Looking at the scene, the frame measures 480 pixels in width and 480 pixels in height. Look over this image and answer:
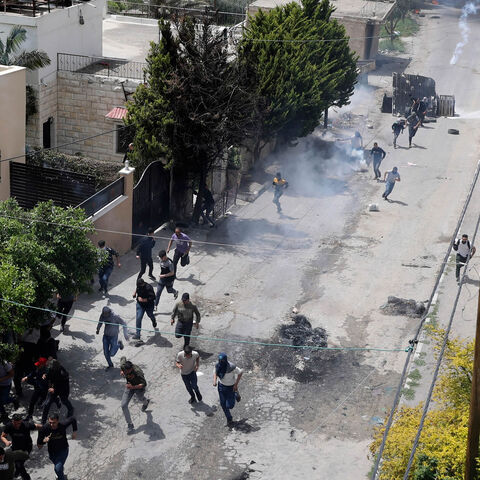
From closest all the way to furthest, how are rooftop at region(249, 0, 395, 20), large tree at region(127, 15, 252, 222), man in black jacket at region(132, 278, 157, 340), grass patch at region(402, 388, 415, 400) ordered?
grass patch at region(402, 388, 415, 400), man in black jacket at region(132, 278, 157, 340), large tree at region(127, 15, 252, 222), rooftop at region(249, 0, 395, 20)

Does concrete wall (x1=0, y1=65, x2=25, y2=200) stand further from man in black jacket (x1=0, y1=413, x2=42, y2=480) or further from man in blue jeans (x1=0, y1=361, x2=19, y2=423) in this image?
man in black jacket (x1=0, y1=413, x2=42, y2=480)

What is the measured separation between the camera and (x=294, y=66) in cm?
2878

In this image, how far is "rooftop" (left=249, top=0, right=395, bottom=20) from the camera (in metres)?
44.0

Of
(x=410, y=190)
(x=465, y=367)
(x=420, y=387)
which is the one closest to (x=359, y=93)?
(x=410, y=190)

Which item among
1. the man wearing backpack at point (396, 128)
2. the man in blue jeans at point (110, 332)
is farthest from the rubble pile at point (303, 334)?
the man wearing backpack at point (396, 128)

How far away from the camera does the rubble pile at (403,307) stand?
19.7 meters

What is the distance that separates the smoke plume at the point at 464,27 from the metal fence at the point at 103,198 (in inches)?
1277

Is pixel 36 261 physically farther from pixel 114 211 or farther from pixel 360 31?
pixel 360 31

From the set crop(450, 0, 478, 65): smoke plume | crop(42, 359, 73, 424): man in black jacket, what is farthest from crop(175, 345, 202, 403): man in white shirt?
crop(450, 0, 478, 65): smoke plume

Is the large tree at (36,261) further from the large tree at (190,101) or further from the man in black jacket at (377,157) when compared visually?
the man in black jacket at (377,157)

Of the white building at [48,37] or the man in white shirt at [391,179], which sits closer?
the white building at [48,37]

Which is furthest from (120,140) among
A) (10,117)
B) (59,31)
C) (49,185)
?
(10,117)

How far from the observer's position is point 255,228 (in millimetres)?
24984

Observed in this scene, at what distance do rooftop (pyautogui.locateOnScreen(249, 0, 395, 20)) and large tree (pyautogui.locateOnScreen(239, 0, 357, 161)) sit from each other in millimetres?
10906
